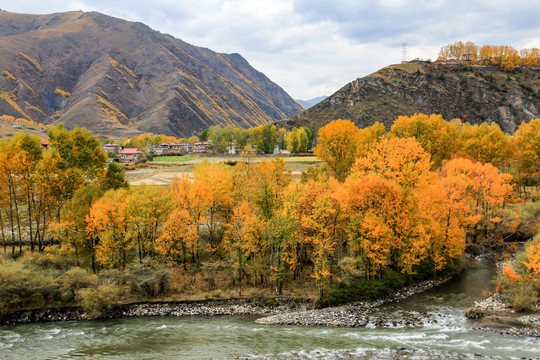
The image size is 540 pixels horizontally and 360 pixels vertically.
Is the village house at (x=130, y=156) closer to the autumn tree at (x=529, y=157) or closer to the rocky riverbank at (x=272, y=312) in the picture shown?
the rocky riverbank at (x=272, y=312)

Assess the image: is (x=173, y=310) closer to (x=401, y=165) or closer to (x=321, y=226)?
(x=321, y=226)

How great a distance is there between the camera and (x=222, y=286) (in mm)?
38625

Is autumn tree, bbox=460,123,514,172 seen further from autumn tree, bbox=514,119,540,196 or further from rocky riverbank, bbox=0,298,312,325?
rocky riverbank, bbox=0,298,312,325

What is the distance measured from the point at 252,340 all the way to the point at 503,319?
65.8 feet

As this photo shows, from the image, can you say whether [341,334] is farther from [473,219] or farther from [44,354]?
[473,219]

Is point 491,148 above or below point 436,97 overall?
below

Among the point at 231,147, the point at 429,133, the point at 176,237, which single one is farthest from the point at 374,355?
the point at 231,147

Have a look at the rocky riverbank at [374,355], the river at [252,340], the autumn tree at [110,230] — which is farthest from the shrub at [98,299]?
the rocky riverbank at [374,355]

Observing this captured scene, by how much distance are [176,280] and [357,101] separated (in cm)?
15208

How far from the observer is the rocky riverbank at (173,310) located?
32719 mm

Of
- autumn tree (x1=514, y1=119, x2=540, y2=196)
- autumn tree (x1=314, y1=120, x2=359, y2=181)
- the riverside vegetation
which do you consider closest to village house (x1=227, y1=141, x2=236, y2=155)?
autumn tree (x1=314, y1=120, x2=359, y2=181)

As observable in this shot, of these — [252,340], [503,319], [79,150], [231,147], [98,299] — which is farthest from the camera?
[231,147]

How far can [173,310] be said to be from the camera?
3428 cm

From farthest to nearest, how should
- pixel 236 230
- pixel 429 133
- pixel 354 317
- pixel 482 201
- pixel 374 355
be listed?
pixel 429 133 < pixel 482 201 < pixel 236 230 < pixel 354 317 < pixel 374 355
